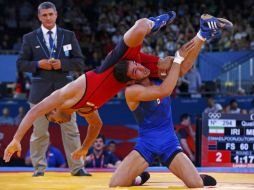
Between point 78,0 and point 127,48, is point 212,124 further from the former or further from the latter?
point 78,0

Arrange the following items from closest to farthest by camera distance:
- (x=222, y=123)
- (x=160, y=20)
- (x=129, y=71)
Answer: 1. (x=129, y=71)
2. (x=160, y=20)
3. (x=222, y=123)

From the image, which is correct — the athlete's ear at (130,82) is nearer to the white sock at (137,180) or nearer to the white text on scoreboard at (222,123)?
the white sock at (137,180)

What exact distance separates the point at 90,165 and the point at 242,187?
11.9 ft

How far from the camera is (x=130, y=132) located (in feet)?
40.7

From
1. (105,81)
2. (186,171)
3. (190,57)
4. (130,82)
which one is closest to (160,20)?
(190,57)

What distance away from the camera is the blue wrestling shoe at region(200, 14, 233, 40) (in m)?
6.59

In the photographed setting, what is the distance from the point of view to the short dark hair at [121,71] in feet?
20.3

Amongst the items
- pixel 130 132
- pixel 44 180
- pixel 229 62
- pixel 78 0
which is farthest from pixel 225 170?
pixel 78 0

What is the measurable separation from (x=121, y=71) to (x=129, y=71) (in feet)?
0.26

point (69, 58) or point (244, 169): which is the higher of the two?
point (69, 58)

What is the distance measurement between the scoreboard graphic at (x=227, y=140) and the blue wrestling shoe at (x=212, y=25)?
2871 mm

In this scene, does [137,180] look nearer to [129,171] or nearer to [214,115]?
[129,171]

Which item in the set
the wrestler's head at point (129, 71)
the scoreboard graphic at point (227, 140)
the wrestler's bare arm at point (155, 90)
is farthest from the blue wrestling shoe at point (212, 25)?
the scoreboard graphic at point (227, 140)

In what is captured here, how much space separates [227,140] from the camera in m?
9.30
